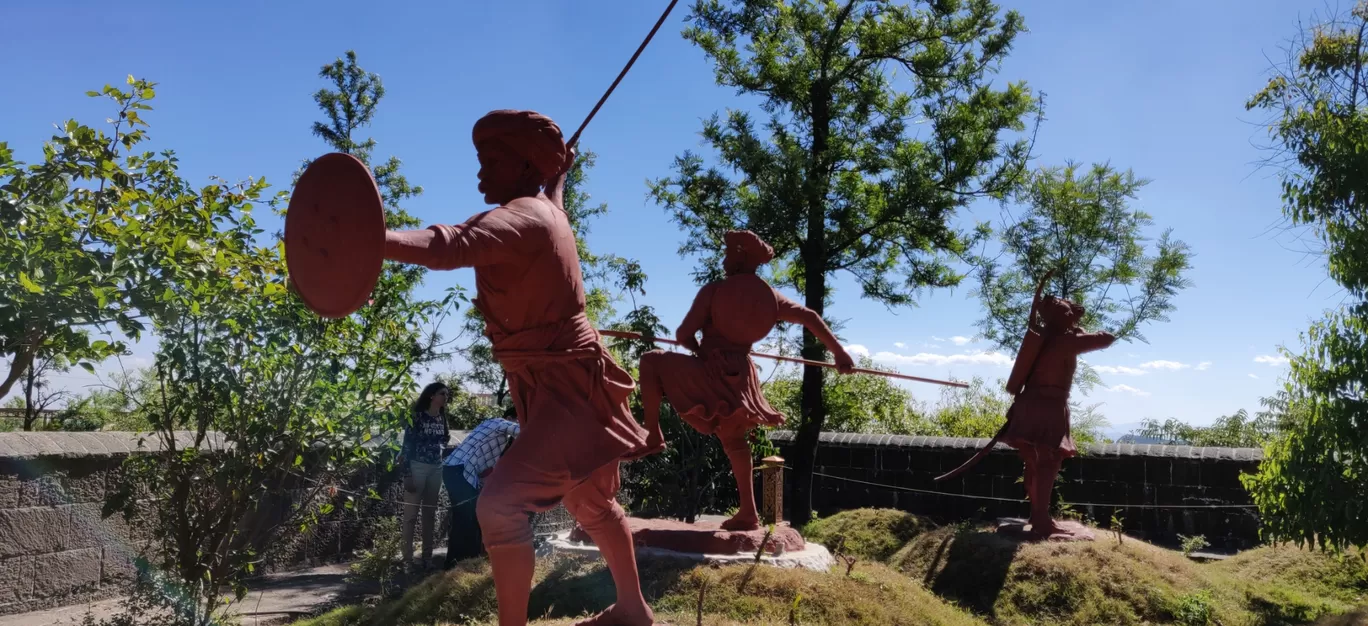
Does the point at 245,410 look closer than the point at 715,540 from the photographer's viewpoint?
Yes

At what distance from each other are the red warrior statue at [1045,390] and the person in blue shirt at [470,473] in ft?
11.8

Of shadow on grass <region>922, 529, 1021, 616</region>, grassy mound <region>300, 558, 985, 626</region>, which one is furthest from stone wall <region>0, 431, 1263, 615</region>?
shadow on grass <region>922, 529, 1021, 616</region>

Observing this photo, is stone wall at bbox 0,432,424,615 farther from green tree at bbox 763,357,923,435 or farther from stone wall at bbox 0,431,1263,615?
green tree at bbox 763,357,923,435

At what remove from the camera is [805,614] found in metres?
5.11

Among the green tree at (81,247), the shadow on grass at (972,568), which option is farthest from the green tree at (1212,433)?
the green tree at (81,247)

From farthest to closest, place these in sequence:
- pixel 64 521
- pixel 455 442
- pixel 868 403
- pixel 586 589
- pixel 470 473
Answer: pixel 868 403, pixel 455 442, pixel 470 473, pixel 64 521, pixel 586 589

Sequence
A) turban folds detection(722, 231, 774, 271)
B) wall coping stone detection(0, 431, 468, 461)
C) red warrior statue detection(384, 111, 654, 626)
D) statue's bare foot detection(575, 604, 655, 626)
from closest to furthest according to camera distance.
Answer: red warrior statue detection(384, 111, 654, 626)
statue's bare foot detection(575, 604, 655, 626)
wall coping stone detection(0, 431, 468, 461)
turban folds detection(722, 231, 774, 271)

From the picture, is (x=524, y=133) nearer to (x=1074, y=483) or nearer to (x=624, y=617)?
(x=624, y=617)

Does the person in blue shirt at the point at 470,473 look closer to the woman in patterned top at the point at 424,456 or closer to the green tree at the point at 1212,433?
the woman in patterned top at the point at 424,456

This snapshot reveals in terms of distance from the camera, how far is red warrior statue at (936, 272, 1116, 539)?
754cm

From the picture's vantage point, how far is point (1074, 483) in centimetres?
1011

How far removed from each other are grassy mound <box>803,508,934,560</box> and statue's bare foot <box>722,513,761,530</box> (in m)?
2.83

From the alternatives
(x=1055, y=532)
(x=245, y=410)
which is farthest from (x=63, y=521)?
(x=1055, y=532)

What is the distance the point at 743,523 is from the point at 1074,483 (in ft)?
17.6
